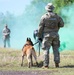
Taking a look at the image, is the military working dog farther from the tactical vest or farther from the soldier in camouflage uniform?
the tactical vest

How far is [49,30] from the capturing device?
A: 18.1 meters

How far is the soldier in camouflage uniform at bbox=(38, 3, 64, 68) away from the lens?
17844 millimetres

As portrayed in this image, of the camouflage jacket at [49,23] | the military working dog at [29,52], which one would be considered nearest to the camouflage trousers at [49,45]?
the camouflage jacket at [49,23]

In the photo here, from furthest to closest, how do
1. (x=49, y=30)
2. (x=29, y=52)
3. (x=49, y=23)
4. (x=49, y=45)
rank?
1. (x=29, y=52)
2. (x=49, y=45)
3. (x=49, y=30)
4. (x=49, y=23)

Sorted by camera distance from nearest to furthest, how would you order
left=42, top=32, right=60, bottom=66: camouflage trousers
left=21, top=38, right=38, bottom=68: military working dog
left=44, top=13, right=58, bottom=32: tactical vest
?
1. left=44, top=13, right=58, bottom=32: tactical vest
2. left=42, top=32, right=60, bottom=66: camouflage trousers
3. left=21, top=38, right=38, bottom=68: military working dog

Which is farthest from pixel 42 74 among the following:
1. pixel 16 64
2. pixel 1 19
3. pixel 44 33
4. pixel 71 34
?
pixel 1 19

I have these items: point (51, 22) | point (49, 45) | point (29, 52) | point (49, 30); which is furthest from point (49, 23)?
point (29, 52)

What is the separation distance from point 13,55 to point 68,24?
34.8 meters

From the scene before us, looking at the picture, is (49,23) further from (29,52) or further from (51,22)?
(29,52)

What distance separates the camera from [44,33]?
717 inches

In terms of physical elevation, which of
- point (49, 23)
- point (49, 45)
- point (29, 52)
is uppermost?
point (49, 23)

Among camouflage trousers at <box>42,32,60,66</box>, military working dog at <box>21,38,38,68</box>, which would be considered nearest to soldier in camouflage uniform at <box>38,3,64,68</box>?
camouflage trousers at <box>42,32,60,66</box>

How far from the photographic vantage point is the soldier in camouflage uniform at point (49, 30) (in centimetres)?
1784

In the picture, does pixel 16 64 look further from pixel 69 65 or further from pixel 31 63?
pixel 69 65
